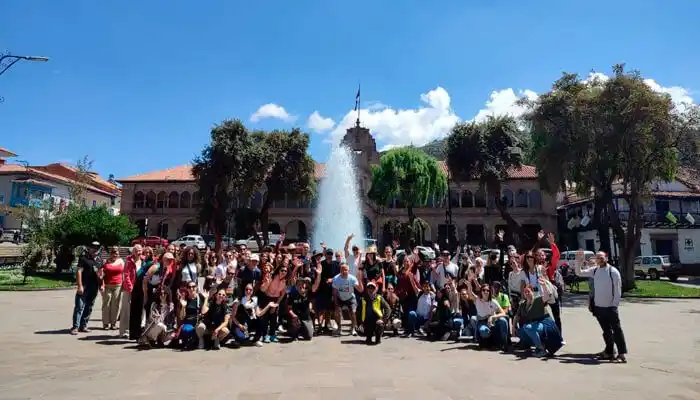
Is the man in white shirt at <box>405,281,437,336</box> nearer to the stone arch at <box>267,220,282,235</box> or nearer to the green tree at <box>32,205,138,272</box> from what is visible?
the green tree at <box>32,205,138,272</box>

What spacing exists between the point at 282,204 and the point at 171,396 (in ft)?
149

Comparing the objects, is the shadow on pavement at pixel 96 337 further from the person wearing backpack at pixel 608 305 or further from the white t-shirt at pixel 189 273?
the person wearing backpack at pixel 608 305

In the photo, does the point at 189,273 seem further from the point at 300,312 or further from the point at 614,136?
the point at 614,136

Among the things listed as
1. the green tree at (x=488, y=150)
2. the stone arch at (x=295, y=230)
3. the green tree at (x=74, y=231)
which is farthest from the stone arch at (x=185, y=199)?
the green tree at (x=488, y=150)

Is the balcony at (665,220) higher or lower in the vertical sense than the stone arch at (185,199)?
lower

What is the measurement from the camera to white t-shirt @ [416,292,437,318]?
1003 cm

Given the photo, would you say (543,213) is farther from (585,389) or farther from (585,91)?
(585,389)

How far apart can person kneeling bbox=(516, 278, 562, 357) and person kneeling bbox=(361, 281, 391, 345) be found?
109 inches

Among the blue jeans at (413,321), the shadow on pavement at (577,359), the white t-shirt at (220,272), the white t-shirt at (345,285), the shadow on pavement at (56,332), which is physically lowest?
the shadow on pavement at (577,359)

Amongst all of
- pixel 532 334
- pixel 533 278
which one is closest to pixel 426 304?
pixel 533 278

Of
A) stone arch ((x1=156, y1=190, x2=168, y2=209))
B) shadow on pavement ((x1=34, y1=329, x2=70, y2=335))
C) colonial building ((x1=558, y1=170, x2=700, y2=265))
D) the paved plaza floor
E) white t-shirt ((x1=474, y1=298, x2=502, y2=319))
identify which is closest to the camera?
the paved plaza floor

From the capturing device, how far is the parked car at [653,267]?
99.6 feet

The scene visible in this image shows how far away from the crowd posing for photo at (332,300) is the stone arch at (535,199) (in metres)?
39.3

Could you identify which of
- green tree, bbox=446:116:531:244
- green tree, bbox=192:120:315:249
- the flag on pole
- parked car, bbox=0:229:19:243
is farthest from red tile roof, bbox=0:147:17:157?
the flag on pole
